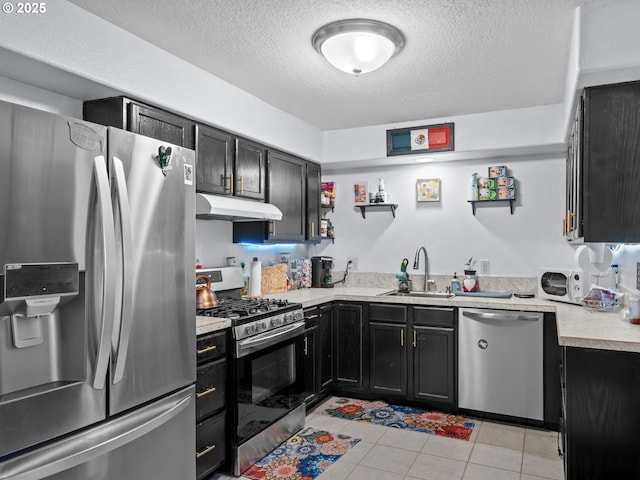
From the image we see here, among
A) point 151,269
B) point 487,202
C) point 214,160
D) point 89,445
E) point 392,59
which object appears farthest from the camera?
point 487,202

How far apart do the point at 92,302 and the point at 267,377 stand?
1551 millimetres

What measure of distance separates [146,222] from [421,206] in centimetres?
319

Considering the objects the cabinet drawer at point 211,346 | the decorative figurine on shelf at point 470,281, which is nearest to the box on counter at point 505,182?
the decorative figurine on shelf at point 470,281

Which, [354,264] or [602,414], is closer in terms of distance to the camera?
[602,414]

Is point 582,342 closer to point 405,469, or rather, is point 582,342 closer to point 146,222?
point 405,469

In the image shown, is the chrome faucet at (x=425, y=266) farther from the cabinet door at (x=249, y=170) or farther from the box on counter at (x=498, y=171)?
the cabinet door at (x=249, y=170)

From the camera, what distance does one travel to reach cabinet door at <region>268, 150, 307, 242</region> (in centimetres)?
390

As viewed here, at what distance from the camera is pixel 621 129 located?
238 centimetres

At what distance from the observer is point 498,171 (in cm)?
423

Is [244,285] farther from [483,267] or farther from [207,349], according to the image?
[483,267]

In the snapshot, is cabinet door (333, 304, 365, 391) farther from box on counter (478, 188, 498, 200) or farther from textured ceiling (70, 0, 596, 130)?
textured ceiling (70, 0, 596, 130)

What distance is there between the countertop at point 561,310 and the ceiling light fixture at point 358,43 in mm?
1747

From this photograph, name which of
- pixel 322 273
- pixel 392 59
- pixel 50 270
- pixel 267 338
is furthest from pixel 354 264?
pixel 50 270

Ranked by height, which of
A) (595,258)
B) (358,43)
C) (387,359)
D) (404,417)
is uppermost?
(358,43)
